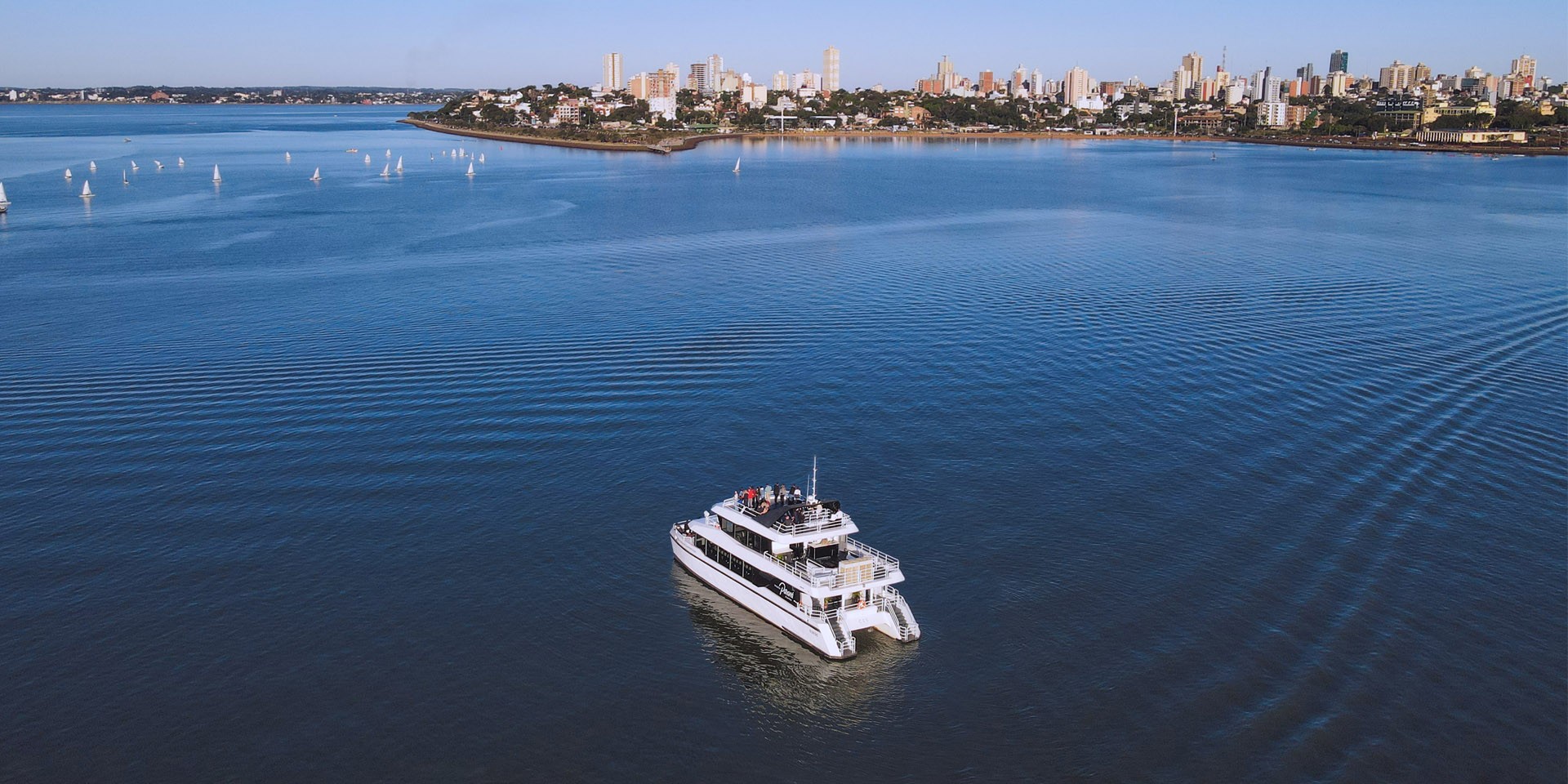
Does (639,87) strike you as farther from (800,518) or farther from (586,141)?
(800,518)

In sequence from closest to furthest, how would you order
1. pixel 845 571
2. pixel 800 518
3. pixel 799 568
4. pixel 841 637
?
pixel 841 637 < pixel 845 571 < pixel 799 568 < pixel 800 518

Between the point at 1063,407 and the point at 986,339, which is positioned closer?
the point at 1063,407

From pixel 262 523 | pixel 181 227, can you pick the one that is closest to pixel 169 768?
pixel 262 523

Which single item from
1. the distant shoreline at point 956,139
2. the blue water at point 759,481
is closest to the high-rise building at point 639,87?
the distant shoreline at point 956,139

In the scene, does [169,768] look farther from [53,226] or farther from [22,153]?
[22,153]

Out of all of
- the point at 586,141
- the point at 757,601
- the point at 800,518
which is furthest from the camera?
the point at 586,141

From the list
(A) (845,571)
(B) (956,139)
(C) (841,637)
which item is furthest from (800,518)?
(B) (956,139)
